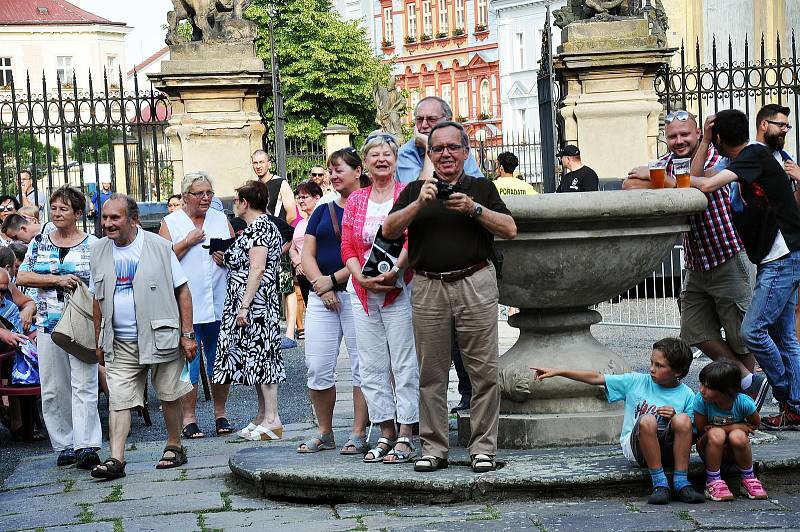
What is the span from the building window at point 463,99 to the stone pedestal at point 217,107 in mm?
56849

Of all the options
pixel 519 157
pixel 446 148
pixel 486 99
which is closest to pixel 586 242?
pixel 446 148

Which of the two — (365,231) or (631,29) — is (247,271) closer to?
(365,231)

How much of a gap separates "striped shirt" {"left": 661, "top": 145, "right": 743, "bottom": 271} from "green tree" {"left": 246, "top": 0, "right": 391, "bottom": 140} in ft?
152

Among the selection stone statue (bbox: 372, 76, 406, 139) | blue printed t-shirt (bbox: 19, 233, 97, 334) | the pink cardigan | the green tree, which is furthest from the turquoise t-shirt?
the green tree

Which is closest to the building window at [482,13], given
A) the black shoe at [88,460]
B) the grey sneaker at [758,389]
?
the black shoe at [88,460]

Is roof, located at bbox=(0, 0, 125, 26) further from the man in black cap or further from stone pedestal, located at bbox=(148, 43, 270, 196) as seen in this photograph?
the man in black cap

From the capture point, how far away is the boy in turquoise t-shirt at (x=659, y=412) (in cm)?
662

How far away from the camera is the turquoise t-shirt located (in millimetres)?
6820

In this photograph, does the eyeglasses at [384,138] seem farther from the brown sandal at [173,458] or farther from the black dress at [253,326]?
the brown sandal at [173,458]

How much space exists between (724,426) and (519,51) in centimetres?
6178

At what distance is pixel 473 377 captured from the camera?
700 cm

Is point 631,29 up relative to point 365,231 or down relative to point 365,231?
up

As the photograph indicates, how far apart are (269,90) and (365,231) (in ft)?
29.5

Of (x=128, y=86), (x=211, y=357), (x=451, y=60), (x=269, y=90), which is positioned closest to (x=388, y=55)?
(x=451, y=60)
